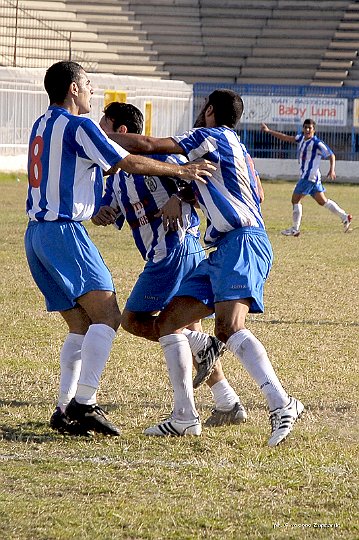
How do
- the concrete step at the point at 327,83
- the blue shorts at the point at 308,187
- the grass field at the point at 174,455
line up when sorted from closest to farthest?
the grass field at the point at 174,455, the blue shorts at the point at 308,187, the concrete step at the point at 327,83

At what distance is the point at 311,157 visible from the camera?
62.6 ft

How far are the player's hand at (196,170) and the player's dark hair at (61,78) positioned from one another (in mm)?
786

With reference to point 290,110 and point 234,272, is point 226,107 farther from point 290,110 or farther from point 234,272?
point 290,110

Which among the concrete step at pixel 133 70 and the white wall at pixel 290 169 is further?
the concrete step at pixel 133 70

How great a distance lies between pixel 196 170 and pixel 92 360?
3.71 ft

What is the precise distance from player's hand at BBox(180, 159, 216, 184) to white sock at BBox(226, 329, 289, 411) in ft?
2.70

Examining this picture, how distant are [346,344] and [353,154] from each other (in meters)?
26.0

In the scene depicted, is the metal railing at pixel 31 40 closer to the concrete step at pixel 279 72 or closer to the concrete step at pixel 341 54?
the concrete step at pixel 279 72

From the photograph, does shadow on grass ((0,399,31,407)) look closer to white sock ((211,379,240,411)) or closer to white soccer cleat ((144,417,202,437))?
white soccer cleat ((144,417,202,437))

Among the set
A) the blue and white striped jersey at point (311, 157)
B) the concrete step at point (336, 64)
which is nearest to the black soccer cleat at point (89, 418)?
the blue and white striped jersey at point (311, 157)

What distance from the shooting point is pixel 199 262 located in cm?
656

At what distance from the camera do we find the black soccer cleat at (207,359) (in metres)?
6.33

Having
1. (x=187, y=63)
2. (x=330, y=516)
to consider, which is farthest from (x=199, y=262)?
(x=187, y=63)

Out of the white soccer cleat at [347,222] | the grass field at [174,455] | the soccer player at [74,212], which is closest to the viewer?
the grass field at [174,455]
